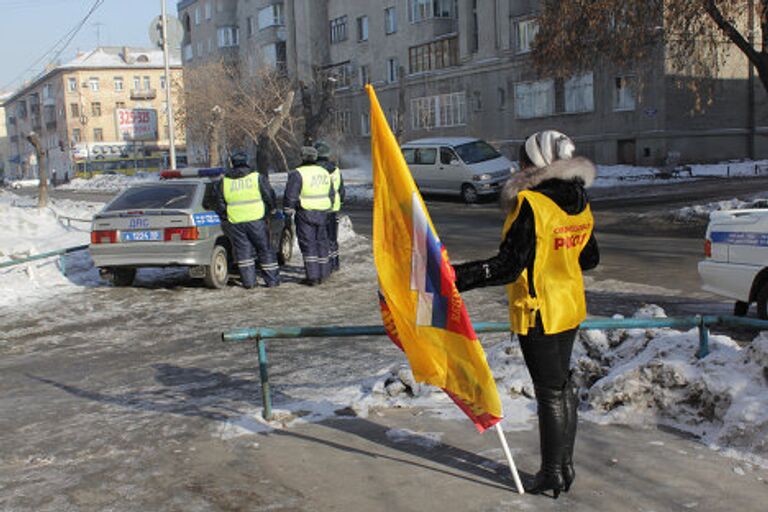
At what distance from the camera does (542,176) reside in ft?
12.5

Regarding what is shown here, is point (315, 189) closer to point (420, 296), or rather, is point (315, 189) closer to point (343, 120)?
point (420, 296)

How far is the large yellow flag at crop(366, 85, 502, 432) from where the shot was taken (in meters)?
3.94

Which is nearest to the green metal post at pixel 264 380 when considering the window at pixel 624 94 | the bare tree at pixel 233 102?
the window at pixel 624 94

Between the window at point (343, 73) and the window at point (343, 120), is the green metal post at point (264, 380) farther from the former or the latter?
the window at point (343, 73)

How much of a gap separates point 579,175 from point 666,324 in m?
1.62

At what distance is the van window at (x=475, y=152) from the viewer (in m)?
23.7

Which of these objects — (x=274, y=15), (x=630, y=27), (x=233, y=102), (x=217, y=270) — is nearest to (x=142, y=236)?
(x=217, y=270)

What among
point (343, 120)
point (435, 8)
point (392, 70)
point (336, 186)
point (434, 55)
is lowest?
point (336, 186)

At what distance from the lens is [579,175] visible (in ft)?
12.6

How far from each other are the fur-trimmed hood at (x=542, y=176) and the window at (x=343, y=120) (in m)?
46.8

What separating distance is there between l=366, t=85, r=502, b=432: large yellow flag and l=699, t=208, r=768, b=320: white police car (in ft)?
15.0

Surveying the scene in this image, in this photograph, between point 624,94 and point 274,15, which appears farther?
point 274,15

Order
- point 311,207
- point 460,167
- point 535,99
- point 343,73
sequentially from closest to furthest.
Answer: point 311,207 → point 460,167 → point 535,99 → point 343,73

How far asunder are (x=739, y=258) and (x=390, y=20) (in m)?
41.6
